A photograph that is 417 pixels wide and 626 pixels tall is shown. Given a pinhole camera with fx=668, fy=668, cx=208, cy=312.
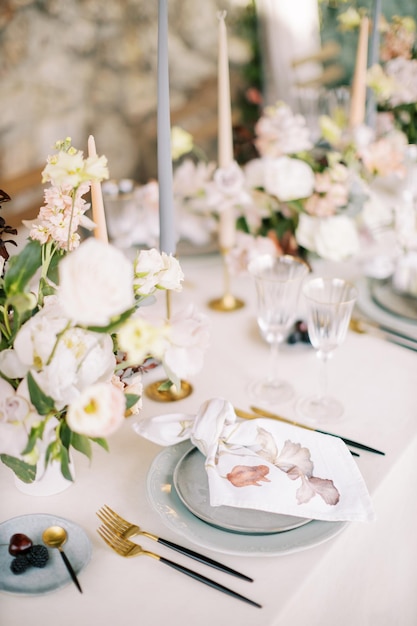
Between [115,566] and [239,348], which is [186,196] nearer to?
[239,348]

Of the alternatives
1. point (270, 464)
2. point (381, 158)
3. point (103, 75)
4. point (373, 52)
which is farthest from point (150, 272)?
point (103, 75)

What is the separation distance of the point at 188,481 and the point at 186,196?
893 mm

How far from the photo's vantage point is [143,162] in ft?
8.34

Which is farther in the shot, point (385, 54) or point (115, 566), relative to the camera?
point (385, 54)

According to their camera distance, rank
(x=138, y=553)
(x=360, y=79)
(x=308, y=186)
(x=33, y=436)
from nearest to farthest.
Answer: (x=33, y=436)
(x=138, y=553)
(x=308, y=186)
(x=360, y=79)

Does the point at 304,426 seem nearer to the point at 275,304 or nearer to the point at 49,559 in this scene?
the point at 275,304

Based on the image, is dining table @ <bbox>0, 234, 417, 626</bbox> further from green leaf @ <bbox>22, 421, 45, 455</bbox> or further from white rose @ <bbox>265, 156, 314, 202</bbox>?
white rose @ <bbox>265, 156, 314, 202</bbox>

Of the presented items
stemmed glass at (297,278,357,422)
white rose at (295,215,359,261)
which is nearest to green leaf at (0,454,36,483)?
stemmed glass at (297,278,357,422)

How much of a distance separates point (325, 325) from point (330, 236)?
0.43m

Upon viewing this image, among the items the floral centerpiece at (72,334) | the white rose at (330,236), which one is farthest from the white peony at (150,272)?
the white rose at (330,236)

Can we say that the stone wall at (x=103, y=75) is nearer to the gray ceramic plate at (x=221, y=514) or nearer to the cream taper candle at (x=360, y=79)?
the cream taper candle at (x=360, y=79)

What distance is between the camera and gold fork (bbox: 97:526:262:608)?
0.77 meters

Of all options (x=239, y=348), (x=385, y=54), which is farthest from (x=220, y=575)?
(x=385, y=54)

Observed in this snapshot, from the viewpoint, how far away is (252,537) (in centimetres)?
84
